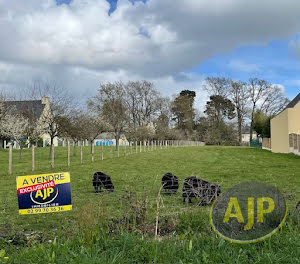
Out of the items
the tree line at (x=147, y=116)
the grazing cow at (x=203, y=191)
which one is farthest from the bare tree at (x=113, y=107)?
the grazing cow at (x=203, y=191)

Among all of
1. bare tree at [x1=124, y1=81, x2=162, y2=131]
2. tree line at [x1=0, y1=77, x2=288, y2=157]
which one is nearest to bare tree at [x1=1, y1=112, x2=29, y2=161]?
tree line at [x1=0, y1=77, x2=288, y2=157]

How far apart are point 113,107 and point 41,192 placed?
120ft

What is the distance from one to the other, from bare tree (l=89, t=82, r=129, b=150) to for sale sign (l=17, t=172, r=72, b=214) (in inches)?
1128

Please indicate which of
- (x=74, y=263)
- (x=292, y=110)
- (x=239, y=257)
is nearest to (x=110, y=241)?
(x=74, y=263)

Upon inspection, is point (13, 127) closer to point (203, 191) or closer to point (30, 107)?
point (30, 107)

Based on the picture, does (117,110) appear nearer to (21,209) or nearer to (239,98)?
(239,98)

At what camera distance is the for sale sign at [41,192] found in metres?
5.54

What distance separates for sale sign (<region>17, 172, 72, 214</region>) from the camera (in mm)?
5535

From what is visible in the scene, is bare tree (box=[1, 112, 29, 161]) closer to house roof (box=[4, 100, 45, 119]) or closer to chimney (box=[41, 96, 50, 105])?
house roof (box=[4, 100, 45, 119])

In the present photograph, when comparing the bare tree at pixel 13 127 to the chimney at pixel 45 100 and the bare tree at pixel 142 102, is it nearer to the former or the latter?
the chimney at pixel 45 100

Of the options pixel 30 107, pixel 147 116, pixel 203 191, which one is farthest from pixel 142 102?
pixel 203 191

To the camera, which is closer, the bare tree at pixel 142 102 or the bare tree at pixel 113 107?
the bare tree at pixel 113 107

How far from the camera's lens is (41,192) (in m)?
5.55

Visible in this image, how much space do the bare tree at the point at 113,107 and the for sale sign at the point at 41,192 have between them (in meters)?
28.6
